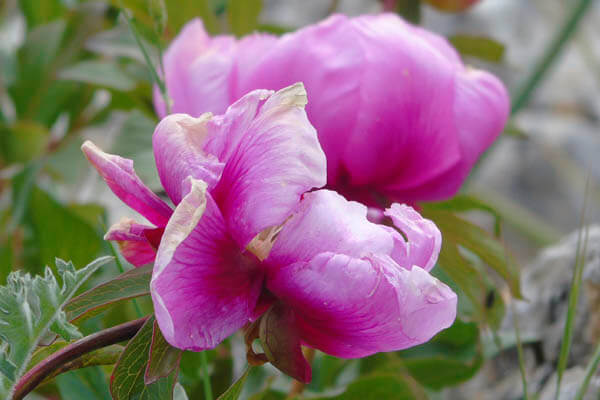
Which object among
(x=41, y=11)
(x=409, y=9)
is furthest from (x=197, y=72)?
(x=41, y=11)

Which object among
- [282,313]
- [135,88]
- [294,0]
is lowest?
[294,0]

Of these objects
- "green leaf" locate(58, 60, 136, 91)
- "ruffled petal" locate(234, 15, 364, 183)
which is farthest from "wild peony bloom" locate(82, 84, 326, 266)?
"green leaf" locate(58, 60, 136, 91)

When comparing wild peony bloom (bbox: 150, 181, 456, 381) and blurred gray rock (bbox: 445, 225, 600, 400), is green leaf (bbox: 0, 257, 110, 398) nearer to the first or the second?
wild peony bloom (bbox: 150, 181, 456, 381)

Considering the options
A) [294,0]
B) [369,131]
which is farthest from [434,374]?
[294,0]

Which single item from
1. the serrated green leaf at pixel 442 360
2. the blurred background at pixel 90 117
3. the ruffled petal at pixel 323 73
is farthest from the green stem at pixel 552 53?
the ruffled petal at pixel 323 73

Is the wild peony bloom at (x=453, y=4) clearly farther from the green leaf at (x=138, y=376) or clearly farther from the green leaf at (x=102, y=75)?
the green leaf at (x=138, y=376)

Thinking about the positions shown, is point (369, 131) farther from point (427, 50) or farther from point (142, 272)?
point (142, 272)
